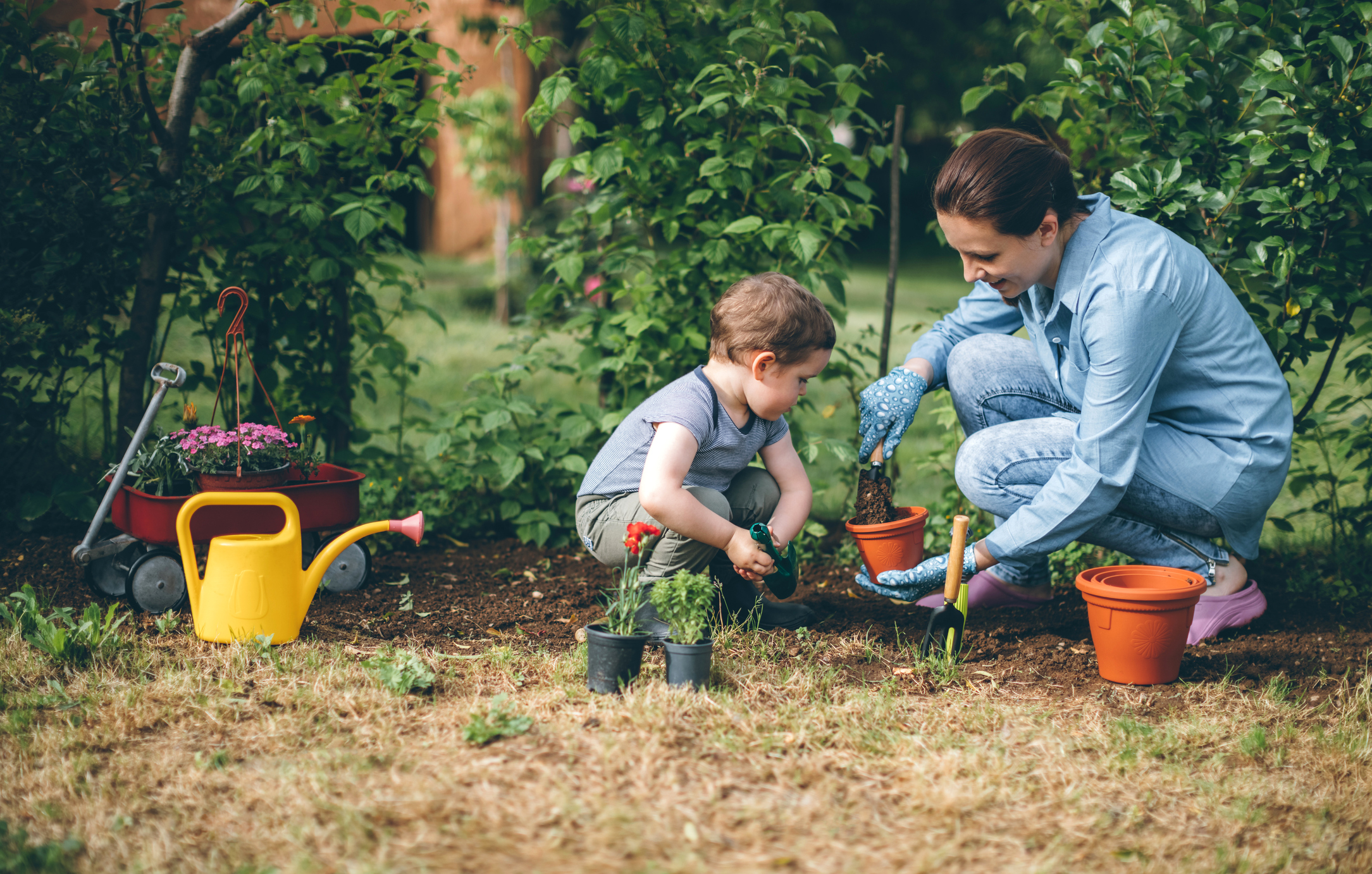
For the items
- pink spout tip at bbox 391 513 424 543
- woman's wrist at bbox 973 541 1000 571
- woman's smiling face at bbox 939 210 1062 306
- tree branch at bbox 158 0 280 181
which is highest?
tree branch at bbox 158 0 280 181

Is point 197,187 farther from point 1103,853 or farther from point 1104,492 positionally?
point 1103,853

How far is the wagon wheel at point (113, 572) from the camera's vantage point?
9.00ft

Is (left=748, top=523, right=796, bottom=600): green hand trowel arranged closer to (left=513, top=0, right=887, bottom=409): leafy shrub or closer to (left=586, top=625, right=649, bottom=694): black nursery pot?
(left=586, top=625, right=649, bottom=694): black nursery pot

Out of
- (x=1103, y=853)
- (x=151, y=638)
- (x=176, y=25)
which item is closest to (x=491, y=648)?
(x=151, y=638)

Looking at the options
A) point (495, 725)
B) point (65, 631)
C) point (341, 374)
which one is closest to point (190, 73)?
point (341, 374)

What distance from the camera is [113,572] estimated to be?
2771mm

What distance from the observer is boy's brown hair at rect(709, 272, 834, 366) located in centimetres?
243

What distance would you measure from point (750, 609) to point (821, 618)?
0.24 meters

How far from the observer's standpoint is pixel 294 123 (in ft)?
11.0

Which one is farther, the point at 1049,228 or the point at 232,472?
the point at 232,472

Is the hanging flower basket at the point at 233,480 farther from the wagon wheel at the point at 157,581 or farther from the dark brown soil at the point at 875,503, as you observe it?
the dark brown soil at the point at 875,503

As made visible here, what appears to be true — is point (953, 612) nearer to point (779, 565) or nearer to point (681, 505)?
point (779, 565)

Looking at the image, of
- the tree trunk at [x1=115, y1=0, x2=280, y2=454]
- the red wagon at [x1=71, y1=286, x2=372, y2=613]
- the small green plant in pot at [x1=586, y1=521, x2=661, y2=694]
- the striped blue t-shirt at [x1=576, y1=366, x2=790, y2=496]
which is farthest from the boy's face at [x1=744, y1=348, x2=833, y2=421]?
the tree trunk at [x1=115, y1=0, x2=280, y2=454]

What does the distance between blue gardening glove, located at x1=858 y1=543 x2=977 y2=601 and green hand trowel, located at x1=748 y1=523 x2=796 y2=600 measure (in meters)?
0.21
